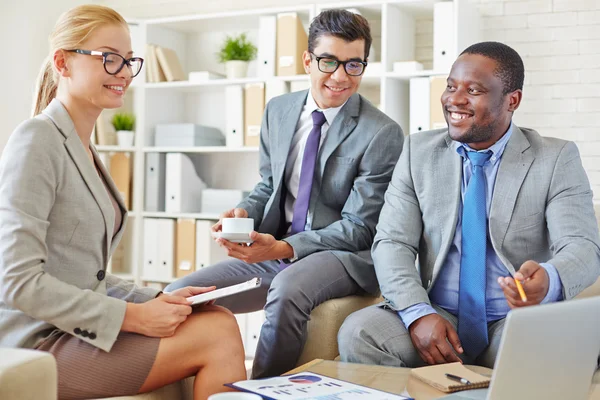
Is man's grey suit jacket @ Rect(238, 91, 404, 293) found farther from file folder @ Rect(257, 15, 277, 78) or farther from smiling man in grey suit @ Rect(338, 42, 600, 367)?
file folder @ Rect(257, 15, 277, 78)

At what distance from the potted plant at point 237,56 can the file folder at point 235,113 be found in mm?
112

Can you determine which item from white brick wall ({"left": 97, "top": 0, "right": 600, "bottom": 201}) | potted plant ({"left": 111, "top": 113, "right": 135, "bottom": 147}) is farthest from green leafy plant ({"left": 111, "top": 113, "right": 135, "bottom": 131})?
white brick wall ({"left": 97, "top": 0, "right": 600, "bottom": 201})

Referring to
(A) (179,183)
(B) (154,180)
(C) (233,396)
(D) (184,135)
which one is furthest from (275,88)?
(C) (233,396)

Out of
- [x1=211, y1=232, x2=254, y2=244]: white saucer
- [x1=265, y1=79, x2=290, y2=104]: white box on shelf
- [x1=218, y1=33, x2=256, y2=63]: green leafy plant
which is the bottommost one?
[x1=211, y1=232, x2=254, y2=244]: white saucer

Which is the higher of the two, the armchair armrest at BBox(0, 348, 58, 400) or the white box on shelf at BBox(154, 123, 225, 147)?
the white box on shelf at BBox(154, 123, 225, 147)

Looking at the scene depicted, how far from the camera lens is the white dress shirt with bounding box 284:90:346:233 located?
2.50 metres

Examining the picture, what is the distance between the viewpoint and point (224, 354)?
155 centimetres

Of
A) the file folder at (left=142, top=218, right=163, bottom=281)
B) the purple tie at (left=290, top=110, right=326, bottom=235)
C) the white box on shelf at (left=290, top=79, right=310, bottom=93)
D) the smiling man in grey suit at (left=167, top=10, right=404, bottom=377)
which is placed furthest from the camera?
the file folder at (left=142, top=218, right=163, bottom=281)

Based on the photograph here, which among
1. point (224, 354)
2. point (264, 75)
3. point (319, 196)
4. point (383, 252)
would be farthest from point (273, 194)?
point (264, 75)

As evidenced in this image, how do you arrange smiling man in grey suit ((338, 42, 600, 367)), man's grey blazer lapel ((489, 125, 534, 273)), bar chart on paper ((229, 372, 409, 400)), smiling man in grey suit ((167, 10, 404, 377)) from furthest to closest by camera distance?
smiling man in grey suit ((167, 10, 404, 377)) < man's grey blazer lapel ((489, 125, 534, 273)) < smiling man in grey suit ((338, 42, 600, 367)) < bar chart on paper ((229, 372, 409, 400))

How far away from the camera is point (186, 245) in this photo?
4125 millimetres

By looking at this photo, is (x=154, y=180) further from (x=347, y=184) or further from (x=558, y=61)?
(x=558, y=61)

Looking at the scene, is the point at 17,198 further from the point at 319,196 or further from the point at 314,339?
the point at 319,196

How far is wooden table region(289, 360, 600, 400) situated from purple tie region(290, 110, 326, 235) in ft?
2.45
